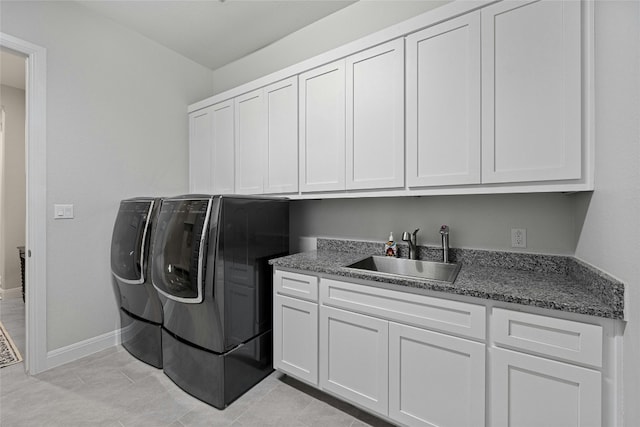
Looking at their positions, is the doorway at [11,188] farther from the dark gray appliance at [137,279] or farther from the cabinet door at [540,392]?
the cabinet door at [540,392]

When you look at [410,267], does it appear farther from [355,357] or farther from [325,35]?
[325,35]

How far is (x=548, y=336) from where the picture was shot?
110 centimetres

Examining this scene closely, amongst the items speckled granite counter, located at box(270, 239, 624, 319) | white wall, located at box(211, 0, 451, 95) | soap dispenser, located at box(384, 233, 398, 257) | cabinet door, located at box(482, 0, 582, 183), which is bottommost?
speckled granite counter, located at box(270, 239, 624, 319)

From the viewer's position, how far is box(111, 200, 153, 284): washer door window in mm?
2244

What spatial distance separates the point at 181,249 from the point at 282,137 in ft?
3.64

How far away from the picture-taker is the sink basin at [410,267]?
1.82 meters

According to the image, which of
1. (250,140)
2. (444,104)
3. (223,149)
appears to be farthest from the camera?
(223,149)

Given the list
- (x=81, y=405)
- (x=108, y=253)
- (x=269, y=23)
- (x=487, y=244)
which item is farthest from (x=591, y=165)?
(x=108, y=253)

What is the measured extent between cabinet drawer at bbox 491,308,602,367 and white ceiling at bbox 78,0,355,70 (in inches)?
98.7

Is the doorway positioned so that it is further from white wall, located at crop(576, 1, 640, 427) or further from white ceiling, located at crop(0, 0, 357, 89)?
white wall, located at crop(576, 1, 640, 427)

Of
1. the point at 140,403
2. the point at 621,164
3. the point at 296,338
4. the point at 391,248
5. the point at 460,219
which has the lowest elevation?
the point at 140,403

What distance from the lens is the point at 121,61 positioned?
259cm

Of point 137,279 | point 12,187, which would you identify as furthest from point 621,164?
point 12,187

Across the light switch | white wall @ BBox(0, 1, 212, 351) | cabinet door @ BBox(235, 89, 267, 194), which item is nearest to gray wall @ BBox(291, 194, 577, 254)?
cabinet door @ BBox(235, 89, 267, 194)
